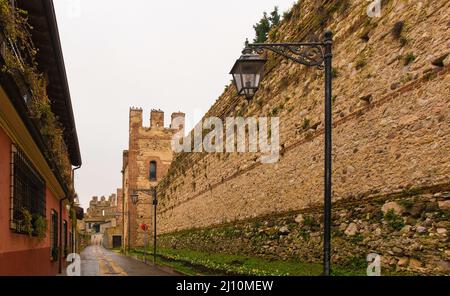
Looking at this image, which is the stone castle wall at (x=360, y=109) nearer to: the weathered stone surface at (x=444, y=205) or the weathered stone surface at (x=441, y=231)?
the weathered stone surface at (x=441, y=231)

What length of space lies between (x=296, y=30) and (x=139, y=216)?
3532cm

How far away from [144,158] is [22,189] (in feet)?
133

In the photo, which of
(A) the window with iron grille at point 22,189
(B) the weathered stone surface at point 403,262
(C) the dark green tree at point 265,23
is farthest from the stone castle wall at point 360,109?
(C) the dark green tree at point 265,23

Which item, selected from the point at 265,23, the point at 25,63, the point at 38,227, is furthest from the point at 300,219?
the point at 265,23

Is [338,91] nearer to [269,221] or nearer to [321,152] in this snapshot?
[321,152]

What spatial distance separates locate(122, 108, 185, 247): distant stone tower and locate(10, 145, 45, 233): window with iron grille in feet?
122

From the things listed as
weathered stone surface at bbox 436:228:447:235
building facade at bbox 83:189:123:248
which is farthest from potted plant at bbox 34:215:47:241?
building facade at bbox 83:189:123:248

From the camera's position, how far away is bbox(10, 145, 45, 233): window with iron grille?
23.2 ft

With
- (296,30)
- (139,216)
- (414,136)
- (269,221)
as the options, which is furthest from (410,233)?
(139,216)

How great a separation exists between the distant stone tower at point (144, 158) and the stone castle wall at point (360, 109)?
100ft

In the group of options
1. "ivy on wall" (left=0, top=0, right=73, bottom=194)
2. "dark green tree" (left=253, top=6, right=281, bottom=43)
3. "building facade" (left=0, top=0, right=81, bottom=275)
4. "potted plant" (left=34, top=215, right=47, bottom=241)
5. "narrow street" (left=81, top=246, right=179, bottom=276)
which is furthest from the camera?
"dark green tree" (left=253, top=6, right=281, bottom=43)

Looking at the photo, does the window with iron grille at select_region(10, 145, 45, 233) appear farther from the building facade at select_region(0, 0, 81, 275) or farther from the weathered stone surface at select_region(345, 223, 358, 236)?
the weathered stone surface at select_region(345, 223, 358, 236)

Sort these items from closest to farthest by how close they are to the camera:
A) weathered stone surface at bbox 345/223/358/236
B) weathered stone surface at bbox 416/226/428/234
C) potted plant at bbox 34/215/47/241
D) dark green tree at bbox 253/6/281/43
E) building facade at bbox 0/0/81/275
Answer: building facade at bbox 0/0/81/275 → weathered stone surface at bbox 416/226/428/234 → potted plant at bbox 34/215/47/241 → weathered stone surface at bbox 345/223/358/236 → dark green tree at bbox 253/6/281/43
